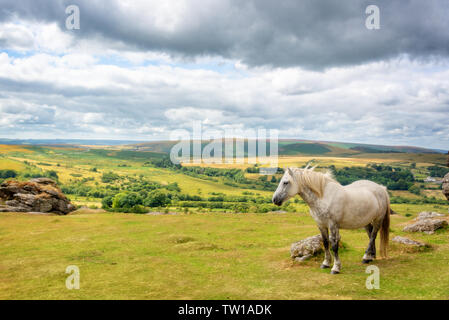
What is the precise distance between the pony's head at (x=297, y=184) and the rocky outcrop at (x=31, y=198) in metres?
40.6

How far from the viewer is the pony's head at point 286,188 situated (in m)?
11.5

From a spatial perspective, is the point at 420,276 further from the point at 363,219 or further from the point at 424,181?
the point at 424,181

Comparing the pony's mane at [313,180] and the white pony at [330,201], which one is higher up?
the pony's mane at [313,180]

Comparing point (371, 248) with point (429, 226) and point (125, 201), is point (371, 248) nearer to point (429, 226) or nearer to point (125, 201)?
point (429, 226)

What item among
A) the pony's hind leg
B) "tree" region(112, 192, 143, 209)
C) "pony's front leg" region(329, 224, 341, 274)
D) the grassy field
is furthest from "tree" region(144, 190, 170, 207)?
"pony's front leg" region(329, 224, 341, 274)

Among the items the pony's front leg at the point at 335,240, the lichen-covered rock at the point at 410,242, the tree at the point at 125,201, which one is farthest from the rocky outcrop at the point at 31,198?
the lichen-covered rock at the point at 410,242

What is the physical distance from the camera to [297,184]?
11.8 meters

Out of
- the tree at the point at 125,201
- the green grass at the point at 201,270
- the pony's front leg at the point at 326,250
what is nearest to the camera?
the green grass at the point at 201,270

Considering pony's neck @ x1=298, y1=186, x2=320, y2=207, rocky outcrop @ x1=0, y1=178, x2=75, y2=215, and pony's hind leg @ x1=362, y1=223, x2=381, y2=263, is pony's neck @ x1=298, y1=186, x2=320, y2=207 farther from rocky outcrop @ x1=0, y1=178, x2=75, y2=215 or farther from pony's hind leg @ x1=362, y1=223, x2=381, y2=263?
rocky outcrop @ x1=0, y1=178, x2=75, y2=215

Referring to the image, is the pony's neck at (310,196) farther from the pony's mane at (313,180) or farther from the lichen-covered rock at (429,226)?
the lichen-covered rock at (429,226)

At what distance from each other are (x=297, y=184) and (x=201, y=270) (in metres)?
5.70

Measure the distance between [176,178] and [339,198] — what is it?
536ft

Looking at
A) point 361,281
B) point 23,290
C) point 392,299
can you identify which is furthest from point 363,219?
point 23,290

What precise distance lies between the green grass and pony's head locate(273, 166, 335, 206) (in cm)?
313
